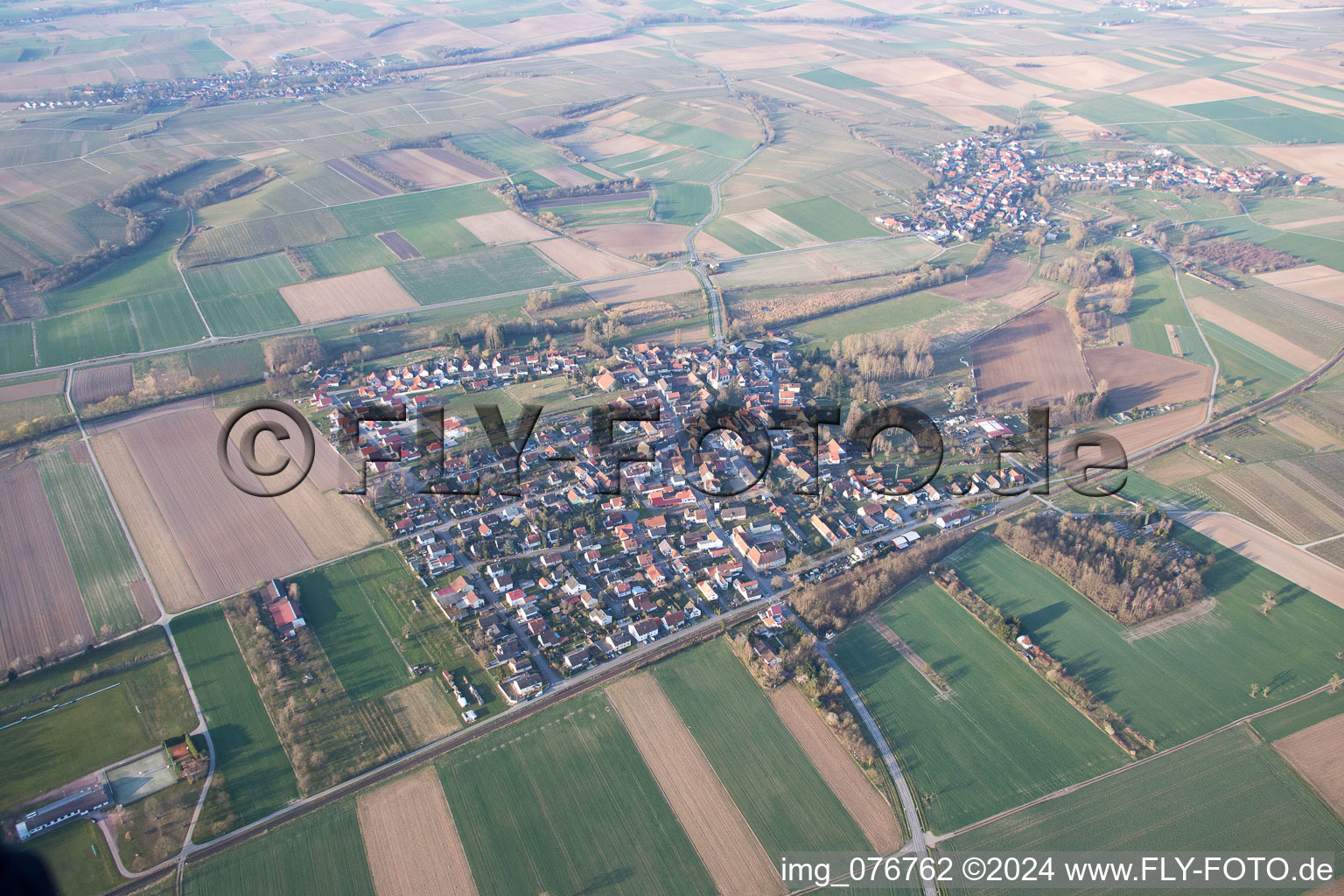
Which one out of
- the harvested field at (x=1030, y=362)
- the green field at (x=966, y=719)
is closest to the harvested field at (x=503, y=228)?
the harvested field at (x=1030, y=362)

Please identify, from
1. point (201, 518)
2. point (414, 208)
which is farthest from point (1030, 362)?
point (414, 208)

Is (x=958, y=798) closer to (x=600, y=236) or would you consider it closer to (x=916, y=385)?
(x=916, y=385)

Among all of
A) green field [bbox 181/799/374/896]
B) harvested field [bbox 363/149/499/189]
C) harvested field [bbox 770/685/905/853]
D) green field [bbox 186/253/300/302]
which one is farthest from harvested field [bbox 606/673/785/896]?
harvested field [bbox 363/149/499/189]

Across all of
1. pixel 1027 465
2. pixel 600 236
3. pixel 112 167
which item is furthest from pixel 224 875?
pixel 112 167

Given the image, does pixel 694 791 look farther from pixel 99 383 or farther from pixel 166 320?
pixel 166 320

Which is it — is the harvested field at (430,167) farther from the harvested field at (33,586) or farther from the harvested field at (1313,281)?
the harvested field at (1313,281)

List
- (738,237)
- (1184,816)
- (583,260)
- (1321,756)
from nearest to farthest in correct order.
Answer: (1184,816), (1321,756), (583,260), (738,237)
